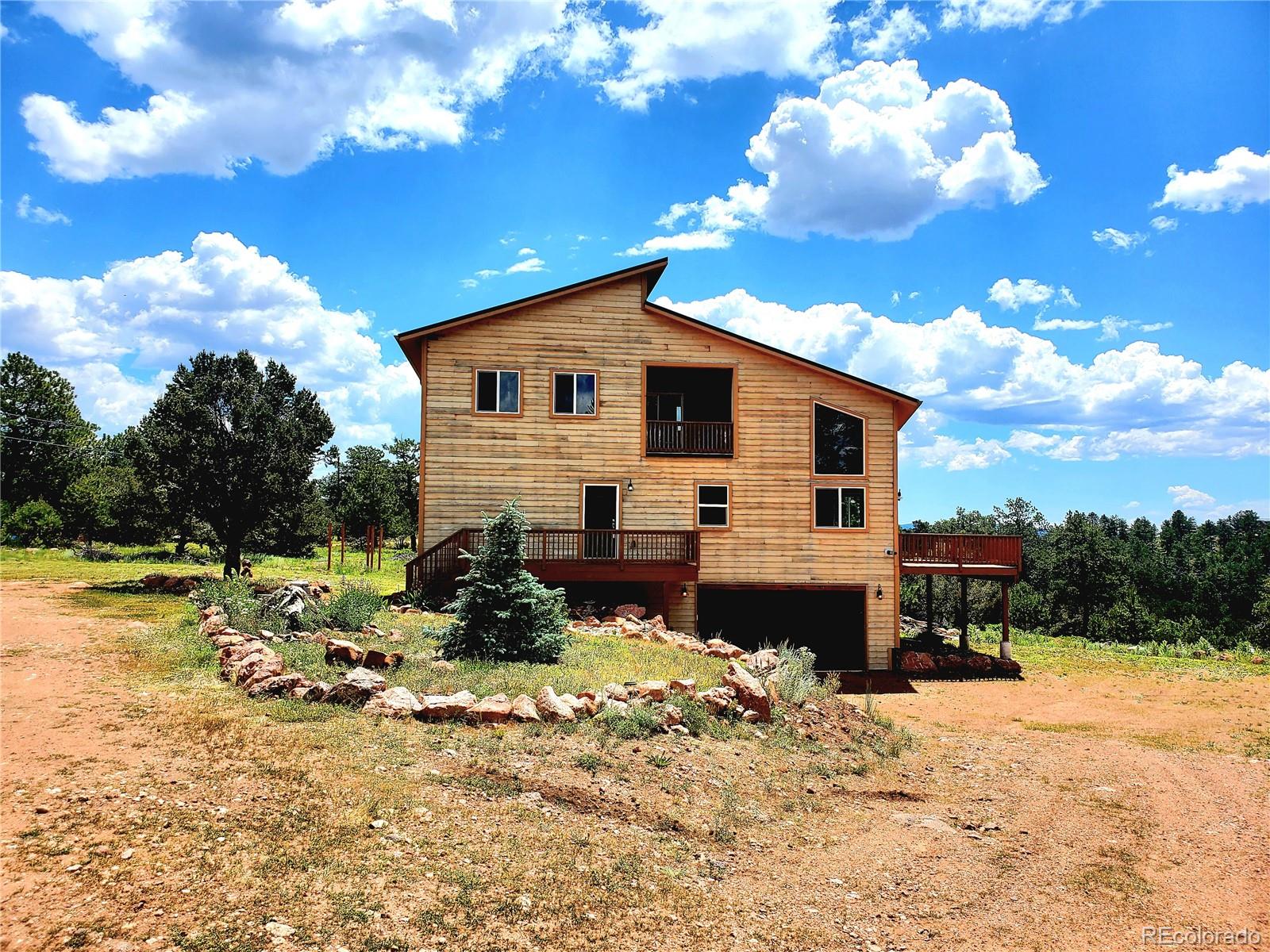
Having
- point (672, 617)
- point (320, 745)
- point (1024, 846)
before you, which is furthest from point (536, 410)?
point (1024, 846)

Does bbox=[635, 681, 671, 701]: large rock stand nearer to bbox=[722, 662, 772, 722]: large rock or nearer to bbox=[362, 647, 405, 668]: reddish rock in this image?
Result: bbox=[722, 662, 772, 722]: large rock

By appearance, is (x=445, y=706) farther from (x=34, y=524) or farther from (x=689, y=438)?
(x=34, y=524)

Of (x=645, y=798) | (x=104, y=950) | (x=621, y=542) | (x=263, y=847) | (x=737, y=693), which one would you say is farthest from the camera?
(x=621, y=542)

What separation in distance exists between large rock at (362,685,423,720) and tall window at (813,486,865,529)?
14.9 meters

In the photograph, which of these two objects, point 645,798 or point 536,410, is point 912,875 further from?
point 536,410

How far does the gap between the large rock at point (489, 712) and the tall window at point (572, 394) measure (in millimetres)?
12690

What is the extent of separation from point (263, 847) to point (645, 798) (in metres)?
3.83

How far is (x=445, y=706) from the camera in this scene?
31.1 feet

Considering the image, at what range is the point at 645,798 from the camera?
26.5ft

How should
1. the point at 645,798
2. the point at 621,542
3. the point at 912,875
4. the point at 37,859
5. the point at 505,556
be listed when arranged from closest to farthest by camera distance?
the point at 37,859 < the point at 912,875 < the point at 645,798 < the point at 505,556 < the point at 621,542

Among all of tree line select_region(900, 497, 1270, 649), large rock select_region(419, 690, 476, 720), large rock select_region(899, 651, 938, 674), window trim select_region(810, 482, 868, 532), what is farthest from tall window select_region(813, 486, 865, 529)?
tree line select_region(900, 497, 1270, 649)

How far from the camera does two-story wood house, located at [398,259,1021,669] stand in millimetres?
21078

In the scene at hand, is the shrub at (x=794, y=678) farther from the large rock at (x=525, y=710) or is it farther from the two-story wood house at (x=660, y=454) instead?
the two-story wood house at (x=660, y=454)

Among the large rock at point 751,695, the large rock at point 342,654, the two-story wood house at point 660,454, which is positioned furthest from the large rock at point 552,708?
the two-story wood house at point 660,454
